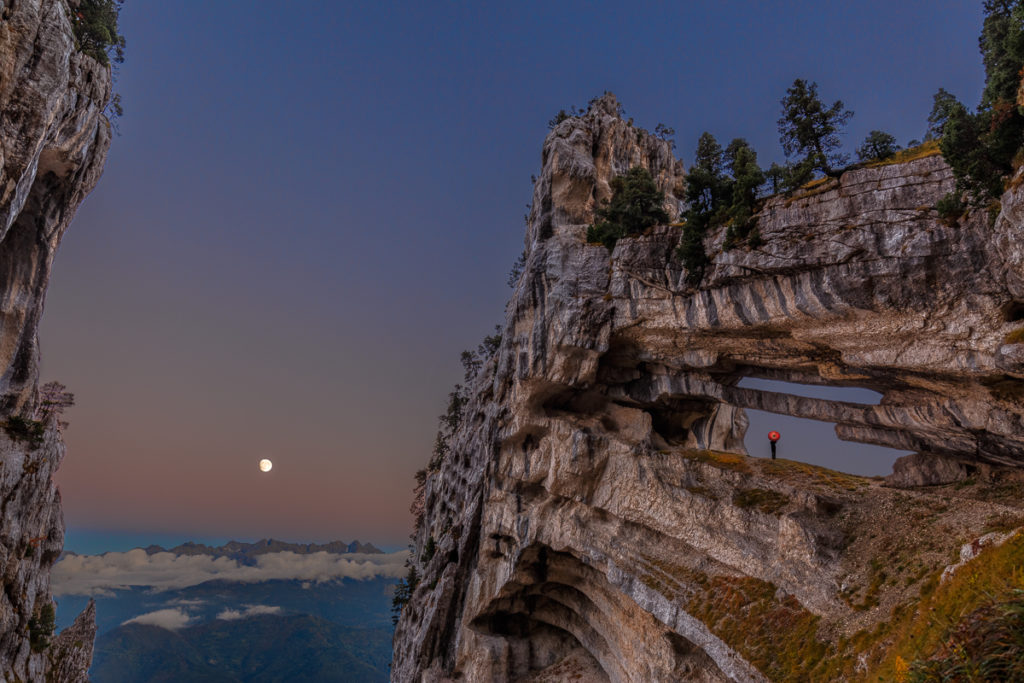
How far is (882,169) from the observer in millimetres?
22141

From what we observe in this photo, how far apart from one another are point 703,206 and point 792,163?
5.16 meters

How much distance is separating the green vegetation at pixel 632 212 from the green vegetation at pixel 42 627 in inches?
1912

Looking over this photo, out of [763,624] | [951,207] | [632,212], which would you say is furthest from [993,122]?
[763,624]

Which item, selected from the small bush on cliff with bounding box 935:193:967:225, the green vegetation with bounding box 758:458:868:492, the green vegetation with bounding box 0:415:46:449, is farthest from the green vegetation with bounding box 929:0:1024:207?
the green vegetation with bounding box 0:415:46:449

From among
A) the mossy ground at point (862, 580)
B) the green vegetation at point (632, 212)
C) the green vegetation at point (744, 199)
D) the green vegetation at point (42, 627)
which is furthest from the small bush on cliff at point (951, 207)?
the green vegetation at point (42, 627)

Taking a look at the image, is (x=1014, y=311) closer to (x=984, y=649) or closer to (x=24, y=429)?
(x=984, y=649)

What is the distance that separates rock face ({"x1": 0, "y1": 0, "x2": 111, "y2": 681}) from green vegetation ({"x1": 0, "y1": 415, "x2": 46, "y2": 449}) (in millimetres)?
202

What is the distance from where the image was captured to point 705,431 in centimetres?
4628

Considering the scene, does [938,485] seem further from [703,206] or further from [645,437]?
[703,206]

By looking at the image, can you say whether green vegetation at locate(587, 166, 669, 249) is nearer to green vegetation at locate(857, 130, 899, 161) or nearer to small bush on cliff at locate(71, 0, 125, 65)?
green vegetation at locate(857, 130, 899, 161)

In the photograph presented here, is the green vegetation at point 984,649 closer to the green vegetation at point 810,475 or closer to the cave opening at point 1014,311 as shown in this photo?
the cave opening at point 1014,311

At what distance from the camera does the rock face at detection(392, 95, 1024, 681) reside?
1962 centimetres

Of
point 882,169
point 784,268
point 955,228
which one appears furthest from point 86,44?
point 955,228

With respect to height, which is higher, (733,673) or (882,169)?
(882,169)
